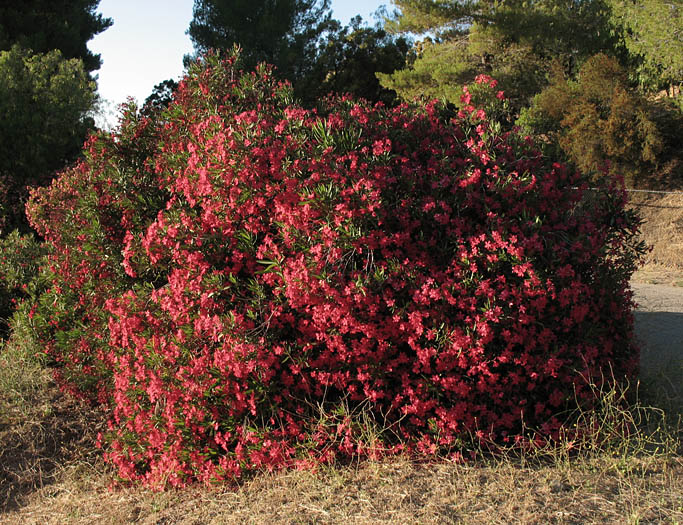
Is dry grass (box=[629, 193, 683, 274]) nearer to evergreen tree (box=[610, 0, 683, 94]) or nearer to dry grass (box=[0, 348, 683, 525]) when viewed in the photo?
evergreen tree (box=[610, 0, 683, 94])

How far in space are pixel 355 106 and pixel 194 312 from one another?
184 centimetres

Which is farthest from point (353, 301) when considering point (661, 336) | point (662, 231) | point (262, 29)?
point (262, 29)

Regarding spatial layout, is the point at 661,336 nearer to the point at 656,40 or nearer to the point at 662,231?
the point at 662,231

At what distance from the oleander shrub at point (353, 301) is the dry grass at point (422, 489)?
0.17 m

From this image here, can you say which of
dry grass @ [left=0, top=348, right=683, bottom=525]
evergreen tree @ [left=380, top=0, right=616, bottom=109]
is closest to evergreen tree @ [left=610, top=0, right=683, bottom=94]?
evergreen tree @ [left=380, top=0, right=616, bottom=109]

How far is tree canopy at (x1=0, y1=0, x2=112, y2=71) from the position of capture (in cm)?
1880

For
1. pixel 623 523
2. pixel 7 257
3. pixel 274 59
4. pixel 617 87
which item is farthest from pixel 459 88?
pixel 623 523

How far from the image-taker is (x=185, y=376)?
3.85 m

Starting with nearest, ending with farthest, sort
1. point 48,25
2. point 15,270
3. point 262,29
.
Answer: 1. point 15,270
2. point 48,25
3. point 262,29

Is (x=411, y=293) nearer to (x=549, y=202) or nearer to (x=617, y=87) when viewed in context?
(x=549, y=202)

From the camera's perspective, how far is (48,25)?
19.6 metres

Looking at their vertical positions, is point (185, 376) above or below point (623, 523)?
above

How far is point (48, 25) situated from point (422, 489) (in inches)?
818

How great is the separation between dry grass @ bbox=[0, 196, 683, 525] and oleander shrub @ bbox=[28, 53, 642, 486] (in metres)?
0.17
